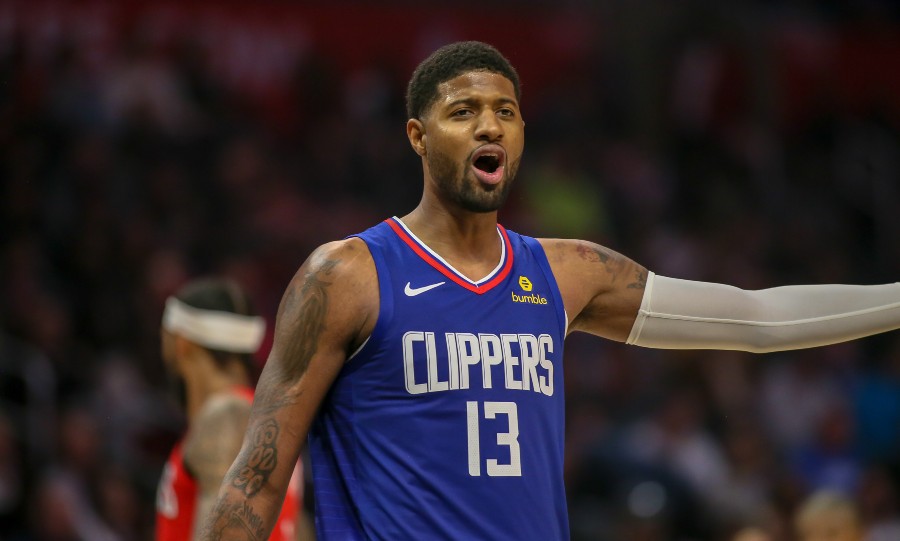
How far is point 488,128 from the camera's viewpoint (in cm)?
343

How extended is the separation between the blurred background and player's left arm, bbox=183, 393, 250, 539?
3576 mm

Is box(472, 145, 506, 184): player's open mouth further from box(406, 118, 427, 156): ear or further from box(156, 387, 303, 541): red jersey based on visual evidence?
box(156, 387, 303, 541): red jersey

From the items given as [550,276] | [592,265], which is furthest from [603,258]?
[550,276]

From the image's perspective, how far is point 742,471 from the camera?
399 inches

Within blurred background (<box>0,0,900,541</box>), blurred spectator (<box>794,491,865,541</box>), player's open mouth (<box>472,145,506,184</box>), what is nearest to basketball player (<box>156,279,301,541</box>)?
player's open mouth (<box>472,145,506,184</box>)

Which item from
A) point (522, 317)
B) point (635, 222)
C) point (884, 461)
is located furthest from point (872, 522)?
point (522, 317)

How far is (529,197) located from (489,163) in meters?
9.11

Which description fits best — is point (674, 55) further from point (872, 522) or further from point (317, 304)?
point (317, 304)

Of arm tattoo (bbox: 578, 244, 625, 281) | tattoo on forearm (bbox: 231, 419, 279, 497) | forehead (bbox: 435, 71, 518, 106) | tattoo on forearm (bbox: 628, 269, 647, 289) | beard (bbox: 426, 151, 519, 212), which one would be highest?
forehead (bbox: 435, 71, 518, 106)

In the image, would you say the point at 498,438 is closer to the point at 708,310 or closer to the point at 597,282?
the point at 597,282

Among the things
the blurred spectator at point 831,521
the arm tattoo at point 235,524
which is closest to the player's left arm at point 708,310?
the arm tattoo at point 235,524

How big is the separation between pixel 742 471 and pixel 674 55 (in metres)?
5.95

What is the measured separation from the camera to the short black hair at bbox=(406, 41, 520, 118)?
354 centimetres

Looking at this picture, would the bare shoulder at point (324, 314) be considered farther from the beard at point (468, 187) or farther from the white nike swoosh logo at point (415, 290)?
the beard at point (468, 187)
